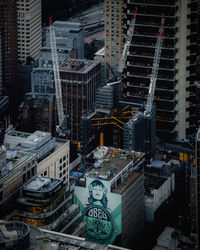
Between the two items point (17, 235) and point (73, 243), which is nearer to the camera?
point (17, 235)

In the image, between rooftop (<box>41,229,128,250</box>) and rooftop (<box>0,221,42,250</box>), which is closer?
rooftop (<box>0,221,42,250</box>)

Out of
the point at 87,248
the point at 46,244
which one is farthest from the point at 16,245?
the point at 87,248

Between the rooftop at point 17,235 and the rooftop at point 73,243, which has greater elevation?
the rooftop at point 17,235

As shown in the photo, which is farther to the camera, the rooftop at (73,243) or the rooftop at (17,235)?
the rooftop at (73,243)

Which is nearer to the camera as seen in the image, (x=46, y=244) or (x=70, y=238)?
(x=46, y=244)

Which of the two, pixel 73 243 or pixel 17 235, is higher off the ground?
pixel 17 235

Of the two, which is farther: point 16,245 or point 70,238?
point 70,238

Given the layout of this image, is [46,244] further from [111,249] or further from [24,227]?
[111,249]

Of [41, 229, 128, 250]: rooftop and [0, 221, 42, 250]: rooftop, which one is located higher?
[0, 221, 42, 250]: rooftop

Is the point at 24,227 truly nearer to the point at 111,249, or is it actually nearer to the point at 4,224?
the point at 4,224
